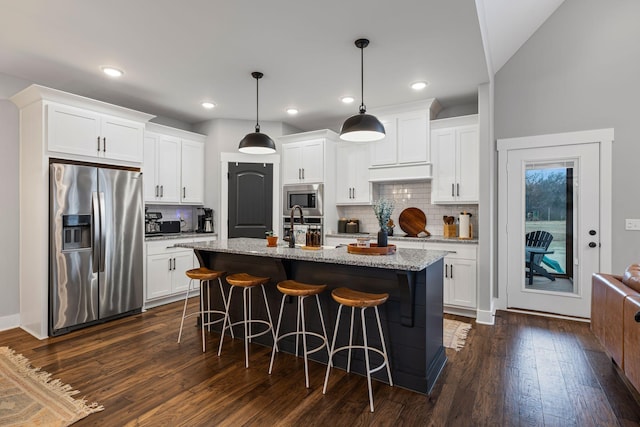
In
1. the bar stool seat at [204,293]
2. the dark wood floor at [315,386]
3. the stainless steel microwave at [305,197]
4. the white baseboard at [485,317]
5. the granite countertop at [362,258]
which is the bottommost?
the dark wood floor at [315,386]

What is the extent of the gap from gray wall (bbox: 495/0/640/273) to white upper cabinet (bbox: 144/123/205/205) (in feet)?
14.7

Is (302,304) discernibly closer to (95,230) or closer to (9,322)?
(95,230)

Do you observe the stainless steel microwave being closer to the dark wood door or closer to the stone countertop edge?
the dark wood door

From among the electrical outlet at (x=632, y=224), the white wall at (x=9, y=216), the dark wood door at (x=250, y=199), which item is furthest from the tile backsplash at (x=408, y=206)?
the white wall at (x=9, y=216)

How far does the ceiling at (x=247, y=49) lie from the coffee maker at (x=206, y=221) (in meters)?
1.65

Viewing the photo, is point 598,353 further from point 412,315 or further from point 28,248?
point 28,248

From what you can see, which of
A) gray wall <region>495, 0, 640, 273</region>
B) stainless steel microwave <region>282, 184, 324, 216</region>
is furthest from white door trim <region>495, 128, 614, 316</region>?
stainless steel microwave <region>282, 184, 324, 216</region>

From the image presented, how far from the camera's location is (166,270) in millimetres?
4605

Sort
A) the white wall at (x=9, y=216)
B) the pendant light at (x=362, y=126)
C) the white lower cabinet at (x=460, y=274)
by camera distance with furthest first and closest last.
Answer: the white lower cabinet at (x=460, y=274)
the white wall at (x=9, y=216)
the pendant light at (x=362, y=126)

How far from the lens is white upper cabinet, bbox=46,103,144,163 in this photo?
3.51 metres

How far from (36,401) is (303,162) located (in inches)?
156

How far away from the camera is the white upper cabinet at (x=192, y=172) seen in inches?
203

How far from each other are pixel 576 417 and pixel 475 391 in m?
0.57

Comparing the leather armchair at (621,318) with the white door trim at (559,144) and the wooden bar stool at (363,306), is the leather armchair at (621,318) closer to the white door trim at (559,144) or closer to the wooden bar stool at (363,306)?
the white door trim at (559,144)
